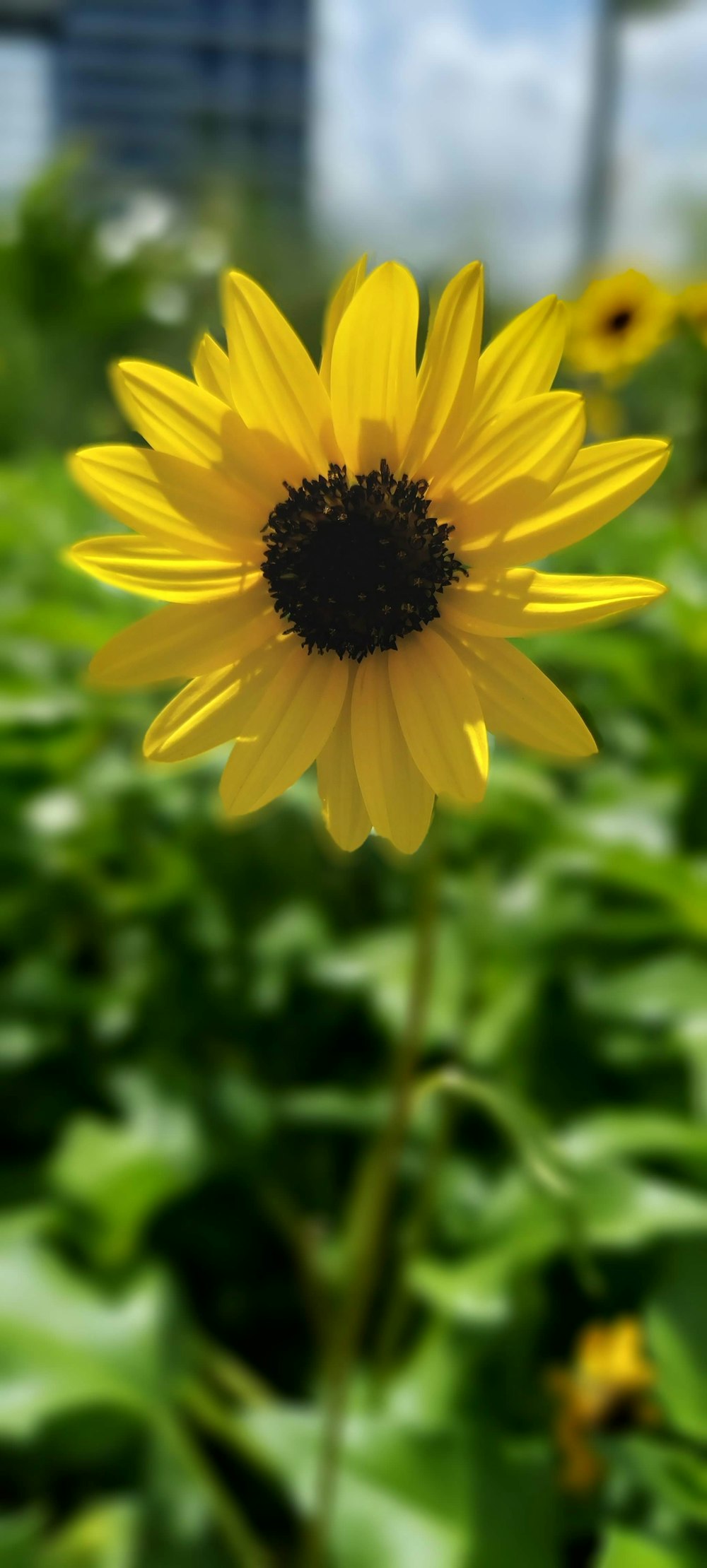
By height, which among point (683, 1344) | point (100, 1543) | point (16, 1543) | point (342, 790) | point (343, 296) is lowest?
point (100, 1543)

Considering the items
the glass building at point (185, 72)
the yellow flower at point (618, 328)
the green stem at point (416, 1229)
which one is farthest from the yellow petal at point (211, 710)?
the glass building at point (185, 72)

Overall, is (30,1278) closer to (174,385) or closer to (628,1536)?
(628,1536)

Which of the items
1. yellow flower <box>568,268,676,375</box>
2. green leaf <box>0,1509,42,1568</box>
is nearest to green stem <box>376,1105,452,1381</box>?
green leaf <box>0,1509,42,1568</box>

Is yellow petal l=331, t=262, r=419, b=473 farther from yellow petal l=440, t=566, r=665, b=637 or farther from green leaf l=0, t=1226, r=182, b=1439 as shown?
green leaf l=0, t=1226, r=182, b=1439

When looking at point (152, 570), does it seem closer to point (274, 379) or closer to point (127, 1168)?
point (274, 379)

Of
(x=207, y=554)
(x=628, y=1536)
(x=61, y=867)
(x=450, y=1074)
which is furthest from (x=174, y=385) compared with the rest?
(x=61, y=867)

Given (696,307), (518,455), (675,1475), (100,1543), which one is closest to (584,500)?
(518,455)
